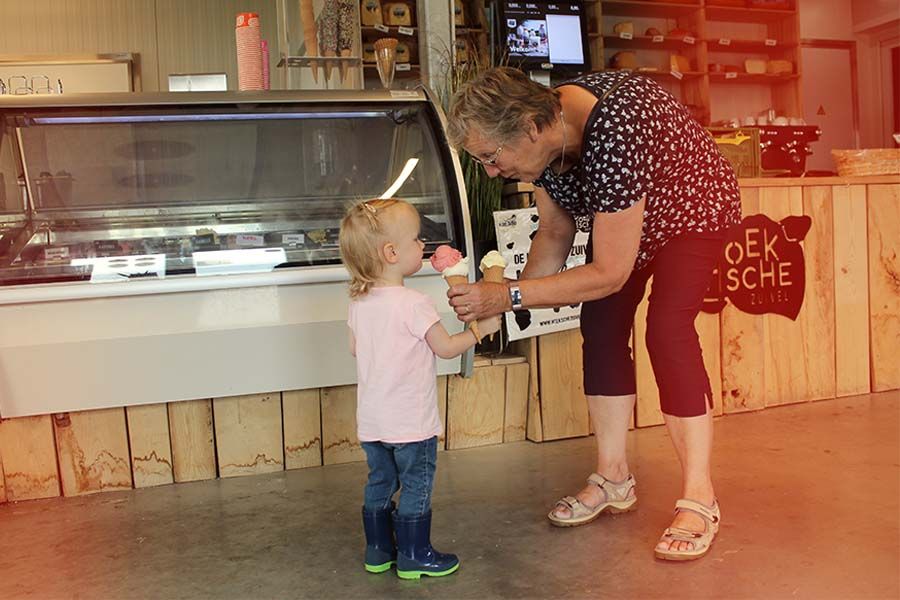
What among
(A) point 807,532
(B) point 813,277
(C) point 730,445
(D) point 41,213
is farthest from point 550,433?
(D) point 41,213

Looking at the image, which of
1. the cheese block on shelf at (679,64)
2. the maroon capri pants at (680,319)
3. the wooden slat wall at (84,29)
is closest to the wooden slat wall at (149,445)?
the maroon capri pants at (680,319)

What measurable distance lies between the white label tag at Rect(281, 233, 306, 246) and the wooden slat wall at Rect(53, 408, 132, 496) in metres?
0.80

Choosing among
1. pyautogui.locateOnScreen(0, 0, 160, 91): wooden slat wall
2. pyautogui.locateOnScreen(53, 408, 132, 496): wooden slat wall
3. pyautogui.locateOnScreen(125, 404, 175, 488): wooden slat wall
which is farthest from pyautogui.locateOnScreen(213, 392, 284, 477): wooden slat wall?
pyautogui.locateOnScreen(0, 0, 160, 91): wooden slat wall

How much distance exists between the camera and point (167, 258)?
8.66 feet

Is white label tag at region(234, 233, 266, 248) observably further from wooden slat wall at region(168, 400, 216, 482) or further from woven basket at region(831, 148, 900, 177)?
woven basket at region(831, 148, 900, 177)

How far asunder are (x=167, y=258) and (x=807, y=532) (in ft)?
6.60

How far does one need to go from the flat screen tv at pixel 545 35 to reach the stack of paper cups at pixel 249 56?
3.57 meters

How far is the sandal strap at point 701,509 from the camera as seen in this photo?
7.11 feet

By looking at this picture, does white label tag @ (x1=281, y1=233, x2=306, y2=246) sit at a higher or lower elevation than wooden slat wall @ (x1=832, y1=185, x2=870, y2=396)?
higher

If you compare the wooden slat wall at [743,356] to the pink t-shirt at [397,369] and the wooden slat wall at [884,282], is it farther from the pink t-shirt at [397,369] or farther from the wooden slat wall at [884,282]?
the pink t-shirt at [397,369]

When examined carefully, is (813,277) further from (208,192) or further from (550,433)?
(208,192)

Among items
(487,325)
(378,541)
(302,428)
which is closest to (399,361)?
(487,325)

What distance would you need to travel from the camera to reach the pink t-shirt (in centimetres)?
203

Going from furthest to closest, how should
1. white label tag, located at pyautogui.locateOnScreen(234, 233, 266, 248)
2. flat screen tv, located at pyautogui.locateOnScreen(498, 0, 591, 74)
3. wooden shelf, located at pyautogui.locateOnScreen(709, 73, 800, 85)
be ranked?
wooden shelf, located at pyautogui.locateOnScreen(709, 73, 800, 85), flat screen tv, located at pyautogui.locateOnScreen(498, 0, 591, 74), white label tag, located at pyautogui.locateOnScreen(234, 233, 266, 248)
